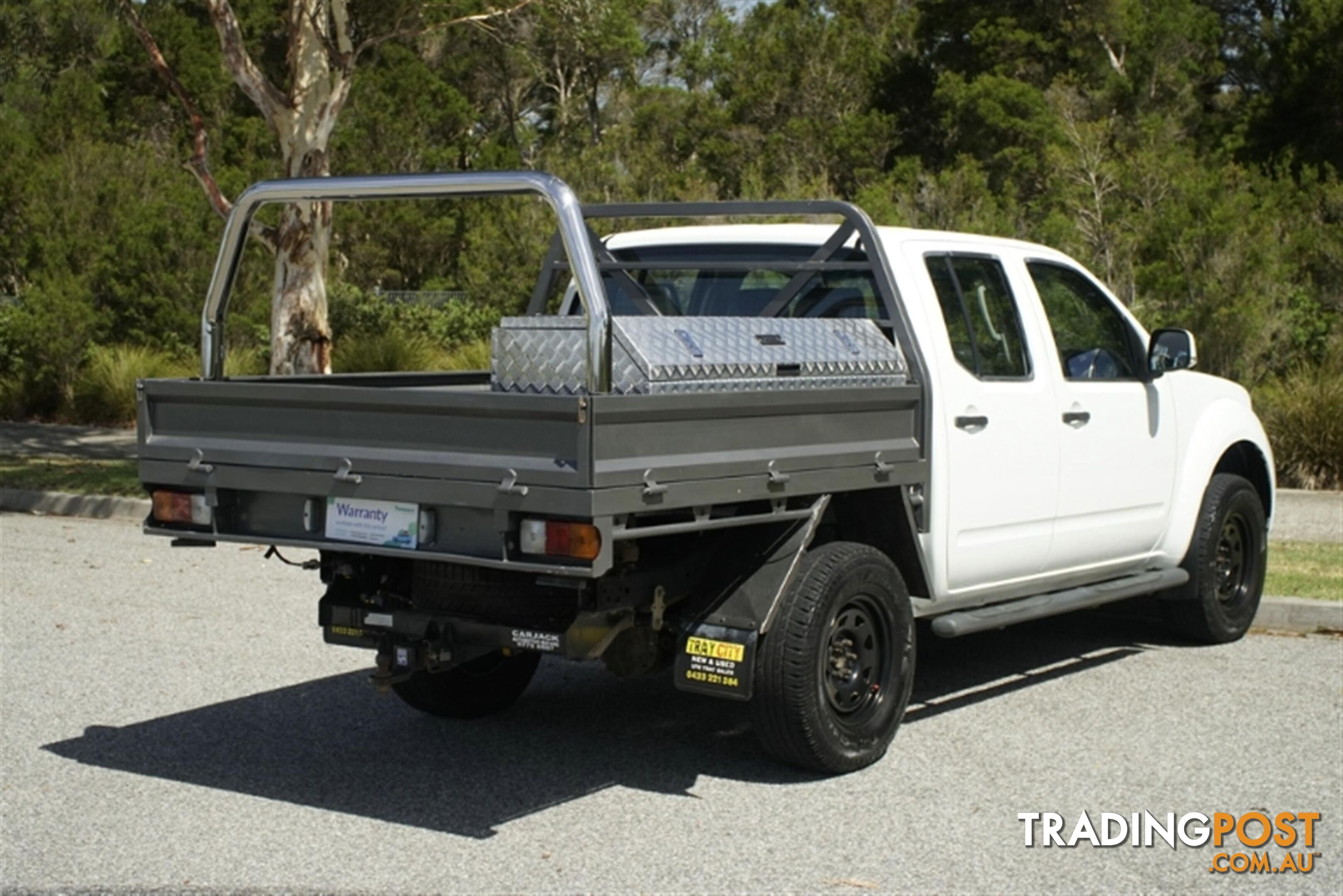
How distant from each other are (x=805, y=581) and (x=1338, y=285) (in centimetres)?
1700

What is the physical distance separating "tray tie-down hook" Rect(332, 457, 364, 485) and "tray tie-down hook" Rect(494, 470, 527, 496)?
633mm

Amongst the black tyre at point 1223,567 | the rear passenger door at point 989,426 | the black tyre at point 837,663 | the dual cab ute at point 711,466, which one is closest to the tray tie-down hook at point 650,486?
the dual cab ute at point 711,466

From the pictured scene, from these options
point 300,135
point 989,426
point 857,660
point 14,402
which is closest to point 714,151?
point 14,402

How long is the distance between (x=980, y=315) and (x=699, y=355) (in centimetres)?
201

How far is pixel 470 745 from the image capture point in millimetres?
7055

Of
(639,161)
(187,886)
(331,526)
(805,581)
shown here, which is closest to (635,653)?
(805,581)

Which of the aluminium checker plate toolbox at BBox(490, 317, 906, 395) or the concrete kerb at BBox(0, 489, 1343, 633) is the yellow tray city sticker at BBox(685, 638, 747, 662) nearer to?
the aluminium checker plate toolbox at BBox(490, 317, 906, 395)

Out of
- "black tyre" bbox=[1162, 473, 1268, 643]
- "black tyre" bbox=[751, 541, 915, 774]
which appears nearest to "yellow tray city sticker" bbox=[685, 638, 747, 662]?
"black tyre" bbox=[751, 541, 915, 774]

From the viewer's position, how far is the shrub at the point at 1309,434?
51.1 feet

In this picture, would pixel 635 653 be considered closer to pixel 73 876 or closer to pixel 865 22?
pixel 73 876

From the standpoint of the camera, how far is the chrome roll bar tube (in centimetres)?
541

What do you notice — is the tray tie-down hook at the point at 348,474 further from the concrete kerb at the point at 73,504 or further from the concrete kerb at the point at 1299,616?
the concrete kerb at the point at 73,504

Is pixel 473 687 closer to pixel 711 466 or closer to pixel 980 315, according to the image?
pixel 711 466

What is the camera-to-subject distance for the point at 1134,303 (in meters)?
18.2
